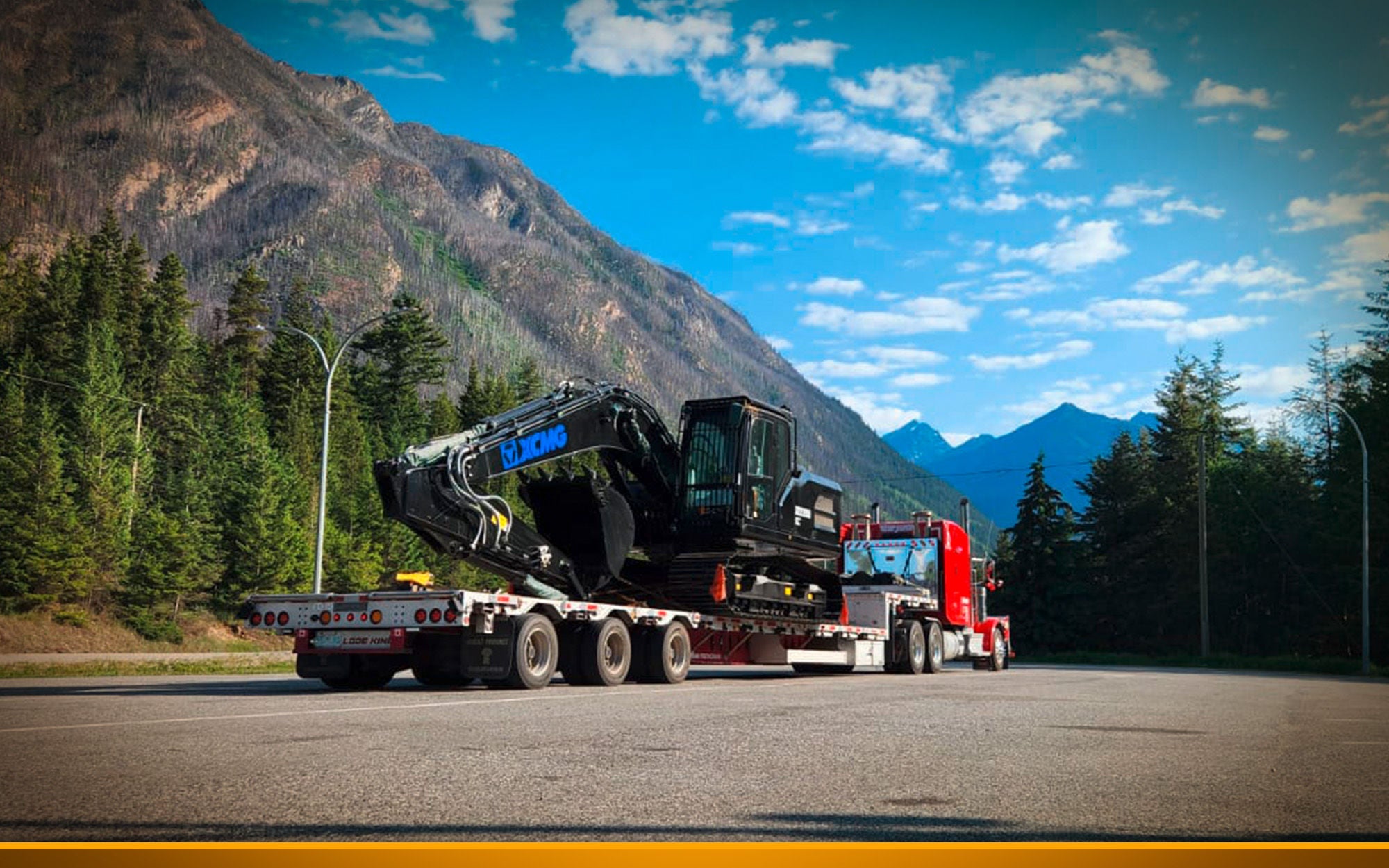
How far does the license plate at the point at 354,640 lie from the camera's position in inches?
568

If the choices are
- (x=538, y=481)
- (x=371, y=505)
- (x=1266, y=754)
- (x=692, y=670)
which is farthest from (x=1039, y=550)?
(x=1266, y=754)

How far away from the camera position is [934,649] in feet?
84.4

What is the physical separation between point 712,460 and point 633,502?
1.43 metres

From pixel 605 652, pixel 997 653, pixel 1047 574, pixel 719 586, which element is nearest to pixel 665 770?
pixel 605 652

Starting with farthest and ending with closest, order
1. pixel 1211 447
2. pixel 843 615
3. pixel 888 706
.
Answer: pixel 1211 447 → pixel 843 615 → pixel 888 706

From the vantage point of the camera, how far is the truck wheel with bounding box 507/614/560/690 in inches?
575

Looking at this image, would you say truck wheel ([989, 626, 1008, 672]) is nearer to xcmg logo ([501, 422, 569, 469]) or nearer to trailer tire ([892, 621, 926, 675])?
trailer tire ([892, 621, 926, 675])

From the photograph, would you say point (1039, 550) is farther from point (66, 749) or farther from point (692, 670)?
point (66, 749)

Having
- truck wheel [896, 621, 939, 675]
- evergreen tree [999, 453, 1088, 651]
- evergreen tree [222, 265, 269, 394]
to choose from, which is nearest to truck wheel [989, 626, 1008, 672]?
truck wheel [896, 621, 939, 675]

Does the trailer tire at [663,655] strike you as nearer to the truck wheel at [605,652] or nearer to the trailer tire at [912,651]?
the truck wheel at [605,652]

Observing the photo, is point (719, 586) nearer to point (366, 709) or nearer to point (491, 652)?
point (491, 652)

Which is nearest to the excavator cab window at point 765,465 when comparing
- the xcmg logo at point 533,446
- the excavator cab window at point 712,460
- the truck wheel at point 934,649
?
the excavator cab window at point 712,460

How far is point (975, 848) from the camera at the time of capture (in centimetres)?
513

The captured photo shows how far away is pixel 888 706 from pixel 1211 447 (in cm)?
6803
